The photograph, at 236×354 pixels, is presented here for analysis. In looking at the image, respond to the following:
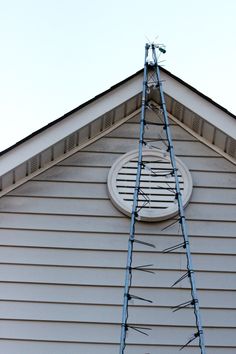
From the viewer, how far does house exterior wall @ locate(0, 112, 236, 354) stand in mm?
5875

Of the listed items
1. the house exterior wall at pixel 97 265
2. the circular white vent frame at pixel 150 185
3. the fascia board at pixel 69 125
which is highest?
the fascia board at pixel 69 125

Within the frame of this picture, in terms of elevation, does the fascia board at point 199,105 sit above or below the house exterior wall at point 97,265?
above

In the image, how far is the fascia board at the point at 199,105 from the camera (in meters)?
6.53

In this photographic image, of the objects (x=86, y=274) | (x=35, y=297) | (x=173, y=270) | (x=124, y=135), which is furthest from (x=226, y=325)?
(x=124, y=135)

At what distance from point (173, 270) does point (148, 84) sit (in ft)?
6.29

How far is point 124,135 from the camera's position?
6887 mm

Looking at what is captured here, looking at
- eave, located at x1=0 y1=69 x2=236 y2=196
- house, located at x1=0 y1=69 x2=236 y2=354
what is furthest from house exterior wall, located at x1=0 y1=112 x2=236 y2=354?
eave, located at x1=0 y1=69 x2=236 y2=196

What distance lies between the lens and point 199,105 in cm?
661

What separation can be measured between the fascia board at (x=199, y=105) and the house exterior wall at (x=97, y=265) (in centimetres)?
42

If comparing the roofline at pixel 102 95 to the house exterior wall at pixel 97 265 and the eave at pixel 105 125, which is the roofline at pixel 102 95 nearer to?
the eave at pixel 105 125

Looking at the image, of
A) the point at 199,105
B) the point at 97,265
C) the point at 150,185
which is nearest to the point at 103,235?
the point at 97,265

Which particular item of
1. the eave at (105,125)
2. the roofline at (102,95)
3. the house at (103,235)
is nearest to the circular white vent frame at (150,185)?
the house at (103,235)

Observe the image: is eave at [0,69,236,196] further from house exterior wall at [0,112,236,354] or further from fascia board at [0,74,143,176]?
house exterior wall at [0,112,236,354]

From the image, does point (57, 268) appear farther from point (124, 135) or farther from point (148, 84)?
point (148, 84)
